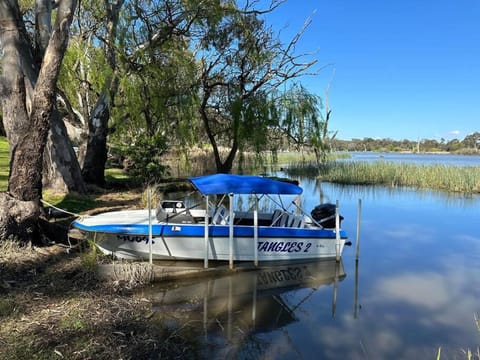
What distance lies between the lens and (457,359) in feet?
16.5

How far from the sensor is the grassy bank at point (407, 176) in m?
21.9

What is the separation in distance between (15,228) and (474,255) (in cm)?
1067

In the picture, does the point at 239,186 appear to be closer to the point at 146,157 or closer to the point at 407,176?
the point at 146,157

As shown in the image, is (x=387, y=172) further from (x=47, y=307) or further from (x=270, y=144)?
(x=47, y=307)

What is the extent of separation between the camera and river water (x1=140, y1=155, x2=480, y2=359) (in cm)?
527

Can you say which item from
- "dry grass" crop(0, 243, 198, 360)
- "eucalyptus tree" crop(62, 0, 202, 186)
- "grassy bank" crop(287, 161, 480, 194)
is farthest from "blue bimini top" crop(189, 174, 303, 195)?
"grassy bank" crop(287, 161, 480, 194)

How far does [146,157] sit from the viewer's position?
659 inches

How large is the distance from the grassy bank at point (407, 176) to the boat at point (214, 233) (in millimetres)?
16389

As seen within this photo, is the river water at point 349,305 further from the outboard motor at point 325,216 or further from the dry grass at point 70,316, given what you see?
the outboard motor at point 325,216

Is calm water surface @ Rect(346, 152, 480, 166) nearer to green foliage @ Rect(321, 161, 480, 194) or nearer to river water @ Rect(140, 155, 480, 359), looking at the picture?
green foliage @ Rect(321, 161, 480, 194)

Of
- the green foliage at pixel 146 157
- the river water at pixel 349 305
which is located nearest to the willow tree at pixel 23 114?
the river water at pixel 349 305

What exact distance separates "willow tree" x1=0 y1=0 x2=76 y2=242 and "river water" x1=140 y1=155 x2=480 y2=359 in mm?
2667

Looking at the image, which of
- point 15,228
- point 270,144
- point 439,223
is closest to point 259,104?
point 270,144

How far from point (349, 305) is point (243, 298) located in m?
1.91
